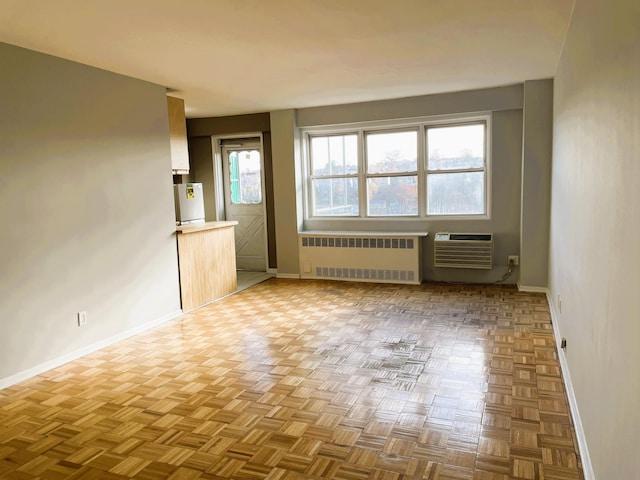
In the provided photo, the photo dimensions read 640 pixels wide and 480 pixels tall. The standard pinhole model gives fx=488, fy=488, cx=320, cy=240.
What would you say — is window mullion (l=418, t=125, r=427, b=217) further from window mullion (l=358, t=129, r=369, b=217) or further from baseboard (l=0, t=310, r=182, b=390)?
baseboard (l=0, t=310, r=182, b=390)

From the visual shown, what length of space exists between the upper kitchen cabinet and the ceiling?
16cm

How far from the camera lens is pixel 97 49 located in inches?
139

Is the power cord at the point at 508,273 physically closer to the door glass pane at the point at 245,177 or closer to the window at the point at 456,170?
the window at the point at 456,170

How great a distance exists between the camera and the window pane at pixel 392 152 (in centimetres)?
628

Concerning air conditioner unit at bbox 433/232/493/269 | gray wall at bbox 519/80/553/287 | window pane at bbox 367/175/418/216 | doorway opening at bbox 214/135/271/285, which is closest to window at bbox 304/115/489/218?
window pane at bbox 367/175/418/216

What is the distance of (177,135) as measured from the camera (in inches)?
201

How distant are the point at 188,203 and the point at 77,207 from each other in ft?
5.45

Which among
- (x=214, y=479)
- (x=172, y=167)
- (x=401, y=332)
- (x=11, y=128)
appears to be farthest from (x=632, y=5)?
(x=172, y=167)

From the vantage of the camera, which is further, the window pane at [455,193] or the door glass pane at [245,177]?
the door glass pane at [245,177]

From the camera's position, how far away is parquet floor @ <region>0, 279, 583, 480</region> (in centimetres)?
227

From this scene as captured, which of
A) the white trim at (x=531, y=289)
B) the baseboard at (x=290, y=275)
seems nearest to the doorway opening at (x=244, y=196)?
the baseboard at (x=290, y=275)

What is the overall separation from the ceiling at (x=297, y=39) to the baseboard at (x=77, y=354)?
227cm

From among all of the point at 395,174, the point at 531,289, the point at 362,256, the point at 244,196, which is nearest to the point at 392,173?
the point at 395,174

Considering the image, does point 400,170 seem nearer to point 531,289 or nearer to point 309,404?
point 531,289
